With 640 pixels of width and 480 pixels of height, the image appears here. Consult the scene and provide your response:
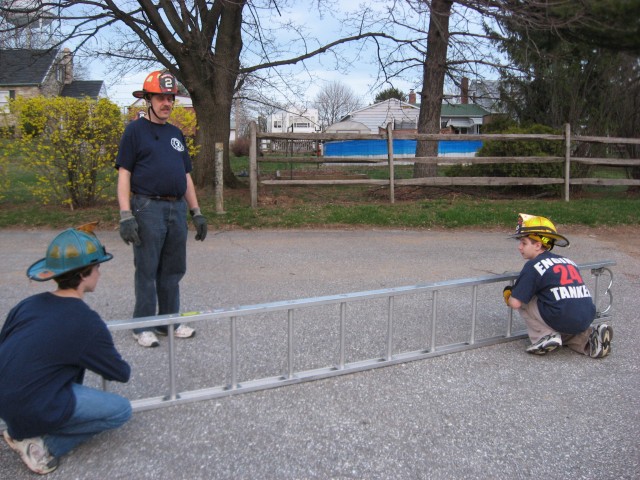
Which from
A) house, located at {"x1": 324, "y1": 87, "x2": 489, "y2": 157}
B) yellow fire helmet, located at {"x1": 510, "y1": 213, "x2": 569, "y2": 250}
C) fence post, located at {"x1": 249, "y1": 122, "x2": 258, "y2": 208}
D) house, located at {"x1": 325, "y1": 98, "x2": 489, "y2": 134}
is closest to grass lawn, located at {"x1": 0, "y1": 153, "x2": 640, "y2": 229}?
fence post, located at {"x1": 249, "y1": 122, "x2": 258, "y2": 208}

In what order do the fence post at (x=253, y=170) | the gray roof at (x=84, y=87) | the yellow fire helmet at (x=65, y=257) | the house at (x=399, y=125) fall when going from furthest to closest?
the gray roof at (x=84, y=87), the house at (x=399, y=125), the fence post at (x=253, y=170), the yellow fire helmet at (x=65, y=257)

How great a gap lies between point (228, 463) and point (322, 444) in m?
0.52

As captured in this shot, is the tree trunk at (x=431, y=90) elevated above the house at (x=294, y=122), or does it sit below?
below

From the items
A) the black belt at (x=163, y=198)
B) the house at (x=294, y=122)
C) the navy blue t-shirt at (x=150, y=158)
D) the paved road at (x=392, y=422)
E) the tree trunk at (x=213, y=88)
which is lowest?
the paved road at (x=392, y=422)

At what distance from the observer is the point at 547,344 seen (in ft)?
13.9

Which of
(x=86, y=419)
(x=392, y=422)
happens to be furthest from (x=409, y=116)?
(x=86, y=419)

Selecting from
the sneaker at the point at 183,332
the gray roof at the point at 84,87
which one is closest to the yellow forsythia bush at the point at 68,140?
the sneaker at the point at 183,332

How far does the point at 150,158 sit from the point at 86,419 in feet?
7.00

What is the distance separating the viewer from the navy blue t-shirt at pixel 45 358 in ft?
8.55

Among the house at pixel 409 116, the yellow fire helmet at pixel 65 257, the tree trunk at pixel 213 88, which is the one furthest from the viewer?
the house at pixel 409 116

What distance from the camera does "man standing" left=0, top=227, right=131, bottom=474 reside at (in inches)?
103

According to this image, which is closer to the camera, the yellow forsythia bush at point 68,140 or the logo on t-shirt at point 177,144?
the logo on t-shirt at point 177,144

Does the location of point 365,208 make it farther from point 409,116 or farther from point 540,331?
point 409,116

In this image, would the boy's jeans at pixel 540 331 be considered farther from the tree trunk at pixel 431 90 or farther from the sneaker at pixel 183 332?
the tree trunk at pixel 431 90
